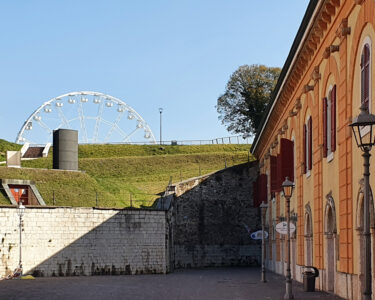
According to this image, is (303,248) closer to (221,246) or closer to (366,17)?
(366,17)

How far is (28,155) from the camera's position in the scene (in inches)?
3115

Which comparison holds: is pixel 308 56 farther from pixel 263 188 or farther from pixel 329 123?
pixel 263 188

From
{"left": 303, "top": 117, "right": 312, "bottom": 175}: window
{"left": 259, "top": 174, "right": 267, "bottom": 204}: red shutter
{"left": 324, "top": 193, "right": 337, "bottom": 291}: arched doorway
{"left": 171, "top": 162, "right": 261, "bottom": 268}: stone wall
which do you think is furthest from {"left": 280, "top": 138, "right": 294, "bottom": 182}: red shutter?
{"left": 171, "top": 162, "right": 261, "bottom": 268}: stone wall

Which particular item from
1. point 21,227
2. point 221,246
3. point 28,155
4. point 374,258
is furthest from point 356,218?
point 28,155

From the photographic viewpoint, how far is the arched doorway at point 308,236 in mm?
26078

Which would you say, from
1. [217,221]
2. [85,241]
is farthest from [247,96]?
[85,241]

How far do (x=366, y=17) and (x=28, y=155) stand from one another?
6617cm

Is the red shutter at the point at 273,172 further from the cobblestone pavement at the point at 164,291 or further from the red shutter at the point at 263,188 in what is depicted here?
the red shutter at the point at 263,188

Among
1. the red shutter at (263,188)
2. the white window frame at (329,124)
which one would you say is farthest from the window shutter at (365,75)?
the red shutter at (263,188)

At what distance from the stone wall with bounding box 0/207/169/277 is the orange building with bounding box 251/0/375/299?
9.20 m

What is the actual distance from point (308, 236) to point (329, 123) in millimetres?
5422

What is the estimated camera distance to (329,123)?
22375mm

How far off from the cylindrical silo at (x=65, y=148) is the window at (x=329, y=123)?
1130 inches

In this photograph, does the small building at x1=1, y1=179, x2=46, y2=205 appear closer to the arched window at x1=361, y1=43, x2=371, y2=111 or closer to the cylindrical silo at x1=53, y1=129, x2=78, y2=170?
the cylindrical silo at x1=53, y1=129, x2=78, y2=170
